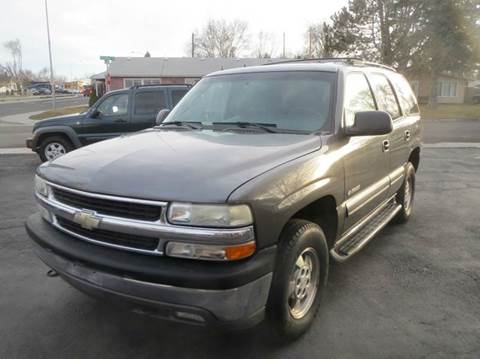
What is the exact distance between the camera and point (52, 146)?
33.0 ft

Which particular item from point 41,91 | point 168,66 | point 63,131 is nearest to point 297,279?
point 63,131

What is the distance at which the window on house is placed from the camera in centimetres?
4556

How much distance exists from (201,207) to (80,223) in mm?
865

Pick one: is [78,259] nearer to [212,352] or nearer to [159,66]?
[212,352]

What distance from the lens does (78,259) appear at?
266cm

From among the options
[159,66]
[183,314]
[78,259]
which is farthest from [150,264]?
[159,66]

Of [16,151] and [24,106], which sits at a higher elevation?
[24,106]

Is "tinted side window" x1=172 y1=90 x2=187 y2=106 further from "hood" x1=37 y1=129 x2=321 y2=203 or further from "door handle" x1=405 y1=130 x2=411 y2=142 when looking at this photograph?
"hood" x1=37 y1=129 x2=321 y2=203

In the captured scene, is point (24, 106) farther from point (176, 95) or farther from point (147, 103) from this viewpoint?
point (176, 95)

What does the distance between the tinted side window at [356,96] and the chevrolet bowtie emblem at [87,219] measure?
2.11 m

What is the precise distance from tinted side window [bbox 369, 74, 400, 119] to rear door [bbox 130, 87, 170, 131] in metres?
5.86

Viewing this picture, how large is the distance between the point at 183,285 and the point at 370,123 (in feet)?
6.38

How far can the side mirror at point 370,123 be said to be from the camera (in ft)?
11.0

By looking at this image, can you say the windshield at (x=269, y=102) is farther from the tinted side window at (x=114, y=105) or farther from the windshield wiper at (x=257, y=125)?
the tinted side window at (x=114, y=105)
